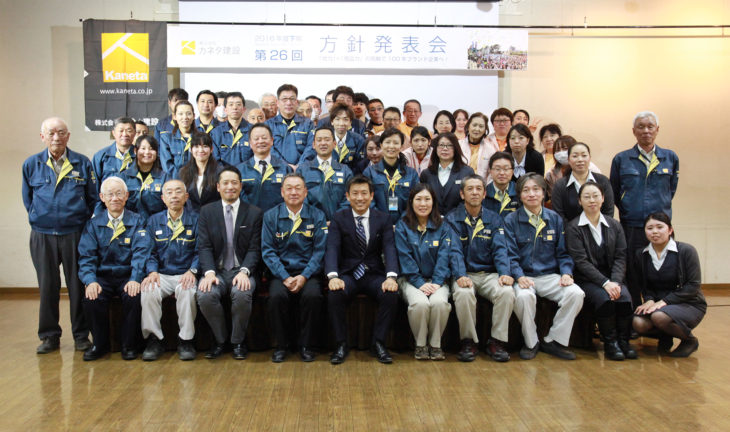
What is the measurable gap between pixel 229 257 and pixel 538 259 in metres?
2.32

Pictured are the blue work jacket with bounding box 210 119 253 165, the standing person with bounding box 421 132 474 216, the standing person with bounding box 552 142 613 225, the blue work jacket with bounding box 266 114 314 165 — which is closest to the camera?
the standing person with bounding box 552 142 613 225

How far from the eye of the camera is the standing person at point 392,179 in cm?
434

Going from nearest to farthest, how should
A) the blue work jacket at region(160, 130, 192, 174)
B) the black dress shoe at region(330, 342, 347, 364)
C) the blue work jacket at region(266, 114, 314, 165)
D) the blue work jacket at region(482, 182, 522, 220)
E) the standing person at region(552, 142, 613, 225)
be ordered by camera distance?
the black dress shoe at region(330, 342, 347, 364) < the standing person at region(552, 142, 613, 225) < the blue work jacket at region(482, 182, 522, 220) < the blue work jacket at region(160, 130, 192, 174) < the blue work jacket at region(266, 114, 314, 165)

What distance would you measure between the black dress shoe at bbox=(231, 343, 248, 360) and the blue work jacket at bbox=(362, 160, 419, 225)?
1519 mm

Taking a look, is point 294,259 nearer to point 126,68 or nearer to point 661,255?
point 661,255

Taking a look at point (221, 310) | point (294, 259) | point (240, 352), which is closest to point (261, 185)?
point (294, 259)

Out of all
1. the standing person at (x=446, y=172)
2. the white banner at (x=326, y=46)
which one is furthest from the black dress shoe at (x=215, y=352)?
the white banner at (x=326, y=46)

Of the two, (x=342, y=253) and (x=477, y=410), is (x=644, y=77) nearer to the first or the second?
(x=342, y=253)

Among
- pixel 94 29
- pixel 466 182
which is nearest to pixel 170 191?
pixel 466 182

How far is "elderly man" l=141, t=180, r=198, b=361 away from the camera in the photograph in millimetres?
3721

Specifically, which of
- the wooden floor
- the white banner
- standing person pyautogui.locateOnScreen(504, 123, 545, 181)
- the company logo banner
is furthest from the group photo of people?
the white banner

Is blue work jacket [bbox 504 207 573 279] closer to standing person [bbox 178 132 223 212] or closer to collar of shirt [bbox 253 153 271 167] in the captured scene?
collar of shirt [bbox 253 153 271 167]

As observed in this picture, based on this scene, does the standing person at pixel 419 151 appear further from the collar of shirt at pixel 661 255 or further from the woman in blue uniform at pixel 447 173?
the collar of shirt at pixel 661 255

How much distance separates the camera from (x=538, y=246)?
4.02 meters
